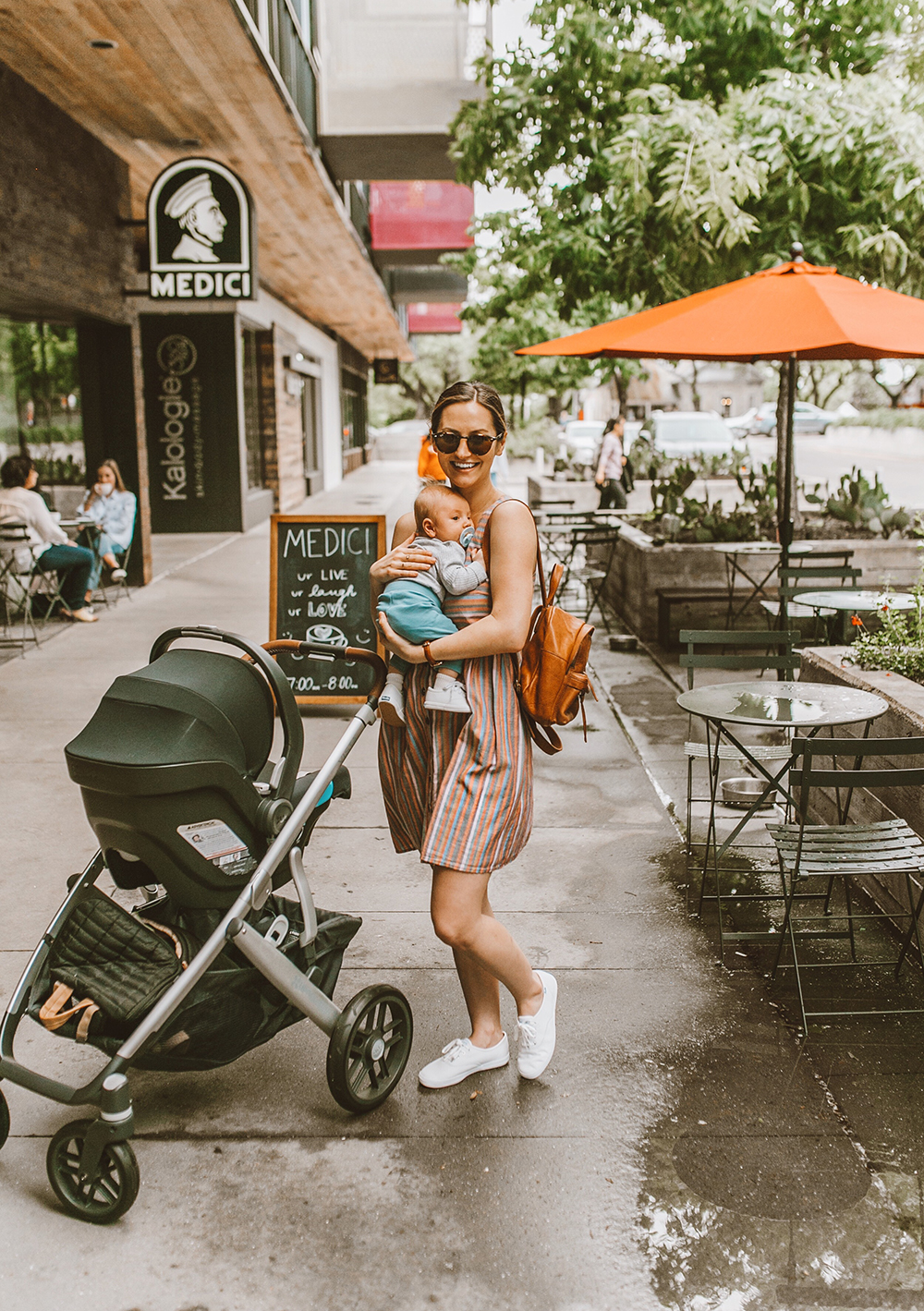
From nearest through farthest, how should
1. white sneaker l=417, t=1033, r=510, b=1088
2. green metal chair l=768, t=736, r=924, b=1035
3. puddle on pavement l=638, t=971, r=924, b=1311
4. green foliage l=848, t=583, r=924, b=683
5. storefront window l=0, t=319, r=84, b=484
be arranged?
puddle on pavement l=638, t=971, r=924, b=1311 < white sneaker l=417, t=1033, r=510, b=1088 < green metal chair l=768, t=736, r=924, b=1035 < green foliage l=848, t=583, r=924, b=683 < storefront window l=0, t=319, r=84, b=484

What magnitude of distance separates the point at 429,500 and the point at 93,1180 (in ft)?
5.75

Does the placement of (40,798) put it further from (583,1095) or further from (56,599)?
(56,599)

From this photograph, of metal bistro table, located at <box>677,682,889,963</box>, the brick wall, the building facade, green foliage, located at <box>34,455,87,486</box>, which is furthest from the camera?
green foliage, located at <box>34,455,87,486</box>

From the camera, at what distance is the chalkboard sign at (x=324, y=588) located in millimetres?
6871

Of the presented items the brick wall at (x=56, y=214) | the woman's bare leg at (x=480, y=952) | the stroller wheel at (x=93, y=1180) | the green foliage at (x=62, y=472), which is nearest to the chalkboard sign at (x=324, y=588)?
the brick wall at (x=56, y=214)

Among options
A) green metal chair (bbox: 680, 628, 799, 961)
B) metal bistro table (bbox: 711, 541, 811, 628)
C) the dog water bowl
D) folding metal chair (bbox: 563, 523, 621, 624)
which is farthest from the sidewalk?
metal bistro table (bbox: 711, 541, 811, 628)

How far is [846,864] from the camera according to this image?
137 inches

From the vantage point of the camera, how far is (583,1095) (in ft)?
10.3

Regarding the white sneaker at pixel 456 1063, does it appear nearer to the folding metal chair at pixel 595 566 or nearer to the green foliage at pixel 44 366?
the folding metal chair at pixel 595 566

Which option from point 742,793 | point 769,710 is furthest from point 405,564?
point 742,793

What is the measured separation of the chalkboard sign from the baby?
13.2ft

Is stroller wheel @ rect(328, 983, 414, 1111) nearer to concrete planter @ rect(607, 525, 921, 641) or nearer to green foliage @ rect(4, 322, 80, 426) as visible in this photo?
concrete planter @ rect(607, 525, 921, 641)

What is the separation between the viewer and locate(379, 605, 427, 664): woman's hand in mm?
2793

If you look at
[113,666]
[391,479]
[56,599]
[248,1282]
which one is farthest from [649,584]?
[391,479]
